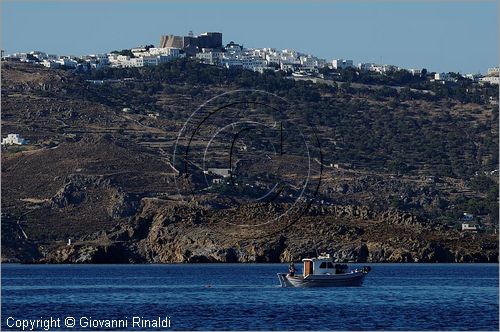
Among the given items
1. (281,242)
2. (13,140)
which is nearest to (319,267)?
(281,242)

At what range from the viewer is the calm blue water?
6194 centimetres

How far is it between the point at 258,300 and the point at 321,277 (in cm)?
1175

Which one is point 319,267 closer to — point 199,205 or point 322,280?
point 322,280

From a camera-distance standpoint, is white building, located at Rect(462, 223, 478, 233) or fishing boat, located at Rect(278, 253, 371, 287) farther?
white building, located at Rect(462, 223, 478, 233)

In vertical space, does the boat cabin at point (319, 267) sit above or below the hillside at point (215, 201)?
below

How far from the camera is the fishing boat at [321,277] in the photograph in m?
85.8

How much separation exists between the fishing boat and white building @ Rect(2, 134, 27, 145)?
326 feet

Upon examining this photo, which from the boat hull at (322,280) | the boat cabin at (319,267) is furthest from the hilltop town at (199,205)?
the boat hull at (322,280)

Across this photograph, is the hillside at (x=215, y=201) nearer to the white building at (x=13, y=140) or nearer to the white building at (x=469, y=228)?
the white building at (x=469, y=228)

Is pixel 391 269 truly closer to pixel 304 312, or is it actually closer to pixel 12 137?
pixel 304 312

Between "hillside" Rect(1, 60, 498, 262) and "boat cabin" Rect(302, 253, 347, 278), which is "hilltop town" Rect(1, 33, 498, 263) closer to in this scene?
"hillside" Rect(1, 60, 498, 262)

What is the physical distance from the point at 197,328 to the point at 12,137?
128m

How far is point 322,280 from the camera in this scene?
85.9 meters

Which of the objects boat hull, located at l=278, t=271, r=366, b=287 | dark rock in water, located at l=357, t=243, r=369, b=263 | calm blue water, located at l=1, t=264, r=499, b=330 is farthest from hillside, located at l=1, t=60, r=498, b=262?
boat hull, located at l=278, t=271, r=366, b=287
